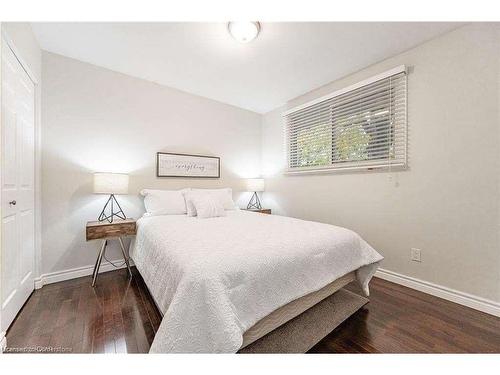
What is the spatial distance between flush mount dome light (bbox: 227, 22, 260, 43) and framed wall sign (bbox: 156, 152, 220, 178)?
178cm

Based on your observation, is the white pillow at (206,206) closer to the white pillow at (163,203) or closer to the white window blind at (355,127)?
the white pillow at (163,203)

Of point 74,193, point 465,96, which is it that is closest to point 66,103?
point 74,193

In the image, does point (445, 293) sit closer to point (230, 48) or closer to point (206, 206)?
point (206, 206)

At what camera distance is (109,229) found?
216 centimetres

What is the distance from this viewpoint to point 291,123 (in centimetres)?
350

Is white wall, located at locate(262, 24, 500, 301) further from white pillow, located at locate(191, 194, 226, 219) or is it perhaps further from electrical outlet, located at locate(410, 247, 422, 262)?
white pillow, located at locate(191, 194, 226, 219)

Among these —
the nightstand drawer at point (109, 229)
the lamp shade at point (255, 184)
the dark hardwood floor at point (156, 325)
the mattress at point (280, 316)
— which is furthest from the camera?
the lamp shade at point (255, 184)

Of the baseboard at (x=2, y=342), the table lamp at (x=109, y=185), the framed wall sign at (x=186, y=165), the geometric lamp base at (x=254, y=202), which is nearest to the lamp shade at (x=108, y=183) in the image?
the table lamp at (x=109, y=185)

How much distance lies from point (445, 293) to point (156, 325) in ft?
8.47

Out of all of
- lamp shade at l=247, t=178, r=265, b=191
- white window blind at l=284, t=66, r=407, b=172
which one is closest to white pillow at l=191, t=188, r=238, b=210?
lamp shade at l=247, t=178, r=265, b=191

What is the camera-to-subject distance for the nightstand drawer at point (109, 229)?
2.06 meters

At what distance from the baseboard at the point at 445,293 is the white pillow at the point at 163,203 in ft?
8.53
